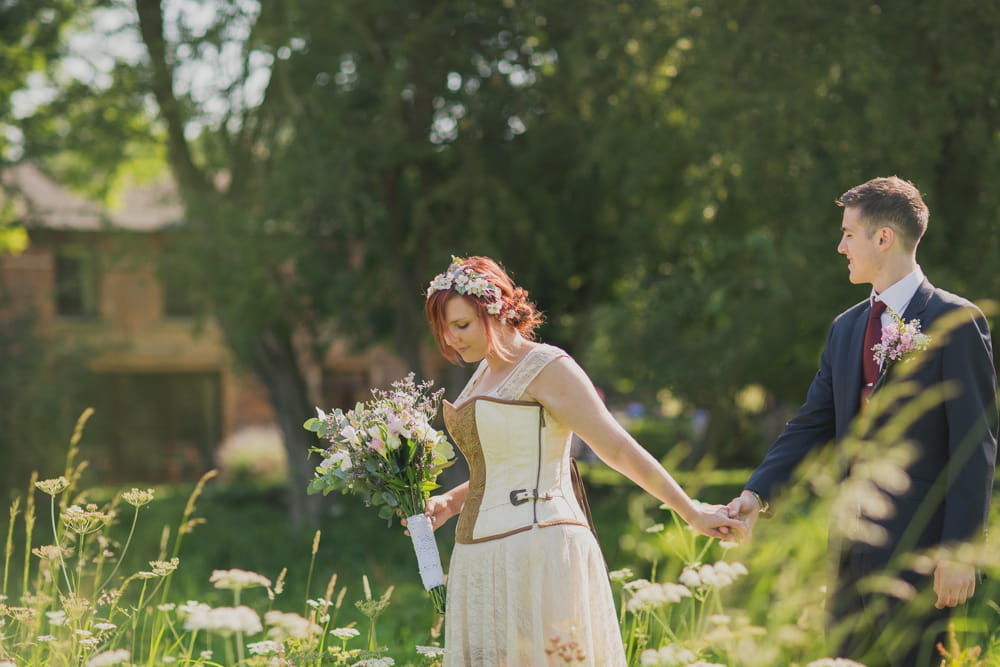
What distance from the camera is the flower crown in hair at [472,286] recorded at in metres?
3.65

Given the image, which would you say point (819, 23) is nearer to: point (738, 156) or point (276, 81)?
point (738, 156)

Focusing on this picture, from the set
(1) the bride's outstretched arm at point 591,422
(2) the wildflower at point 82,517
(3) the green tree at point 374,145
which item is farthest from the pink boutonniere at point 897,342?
(3) the green tree at point 374,145

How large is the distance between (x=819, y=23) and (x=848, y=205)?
7.11 m

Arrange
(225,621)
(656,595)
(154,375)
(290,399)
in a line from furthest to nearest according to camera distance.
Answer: (154,375)
(290,399)
(656,595)
(225,621)

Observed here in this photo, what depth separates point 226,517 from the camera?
19562mm

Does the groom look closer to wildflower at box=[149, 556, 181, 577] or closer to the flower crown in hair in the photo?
the flower crown in hair

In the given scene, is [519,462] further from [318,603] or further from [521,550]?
[318,603]

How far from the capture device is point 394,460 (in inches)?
151

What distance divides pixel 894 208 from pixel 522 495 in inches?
59.1

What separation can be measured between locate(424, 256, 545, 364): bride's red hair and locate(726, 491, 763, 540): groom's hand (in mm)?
968

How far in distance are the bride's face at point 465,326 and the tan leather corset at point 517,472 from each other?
0.61 feet

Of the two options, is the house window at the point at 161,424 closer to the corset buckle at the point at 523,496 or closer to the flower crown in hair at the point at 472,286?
the flower crown in hair at the point at 472,286

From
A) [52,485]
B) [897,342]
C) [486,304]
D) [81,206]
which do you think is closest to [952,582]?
[897,342]

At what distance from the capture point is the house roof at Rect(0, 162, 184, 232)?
15953mm
